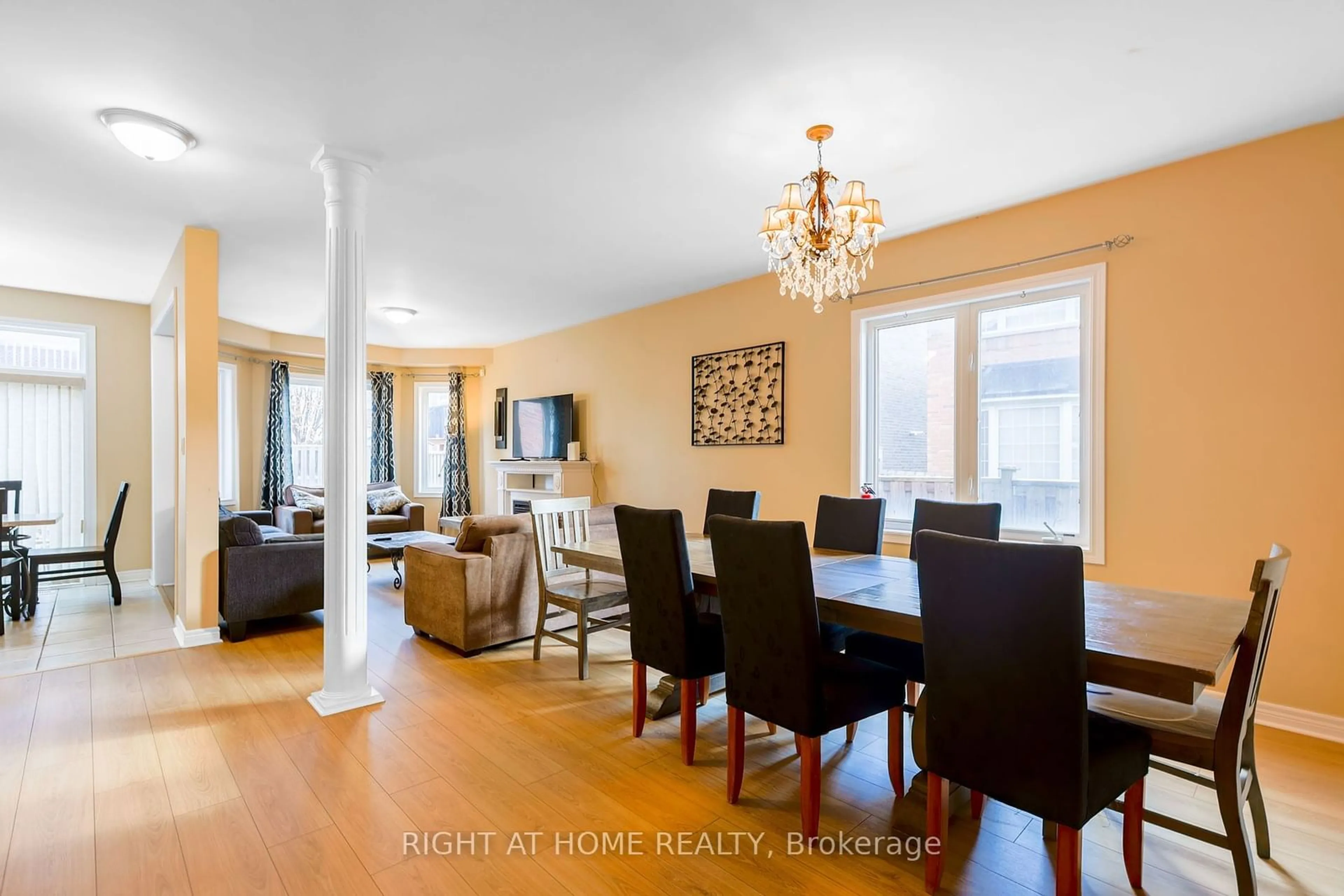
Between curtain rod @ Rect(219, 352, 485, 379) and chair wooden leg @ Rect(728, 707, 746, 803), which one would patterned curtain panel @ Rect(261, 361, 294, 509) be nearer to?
curtain rod @ Rect(219, 352, 485, 379)

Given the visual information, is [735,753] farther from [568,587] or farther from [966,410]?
[966,410]

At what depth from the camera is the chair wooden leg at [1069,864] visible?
150 centimetres

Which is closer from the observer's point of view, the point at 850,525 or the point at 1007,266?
the point at 850,525

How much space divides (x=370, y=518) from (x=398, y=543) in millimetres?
2227

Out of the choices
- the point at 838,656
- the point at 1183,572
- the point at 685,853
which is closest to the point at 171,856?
the point at 685,853

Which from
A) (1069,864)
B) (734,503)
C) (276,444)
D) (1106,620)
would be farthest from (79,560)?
(1106,620)

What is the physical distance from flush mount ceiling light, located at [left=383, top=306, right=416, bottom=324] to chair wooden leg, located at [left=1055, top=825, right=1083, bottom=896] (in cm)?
612

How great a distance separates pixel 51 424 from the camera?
5496mm

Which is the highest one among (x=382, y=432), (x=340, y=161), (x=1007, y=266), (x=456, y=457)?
(x=340, y=161)

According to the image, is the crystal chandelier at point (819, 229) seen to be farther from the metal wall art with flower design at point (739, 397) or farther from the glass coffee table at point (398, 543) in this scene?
the glass coffee table at point (398, 543)

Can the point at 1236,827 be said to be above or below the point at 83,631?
above

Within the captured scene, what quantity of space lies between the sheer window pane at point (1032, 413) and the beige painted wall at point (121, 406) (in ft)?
23.2

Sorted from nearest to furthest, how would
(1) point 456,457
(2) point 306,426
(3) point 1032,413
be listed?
(3) point 1032,413, (2) point 306,426, (1) point 456,457

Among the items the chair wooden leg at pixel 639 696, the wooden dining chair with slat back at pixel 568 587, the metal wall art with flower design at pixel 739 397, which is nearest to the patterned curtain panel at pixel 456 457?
the metal wall art with flower design at pixel 739 397
